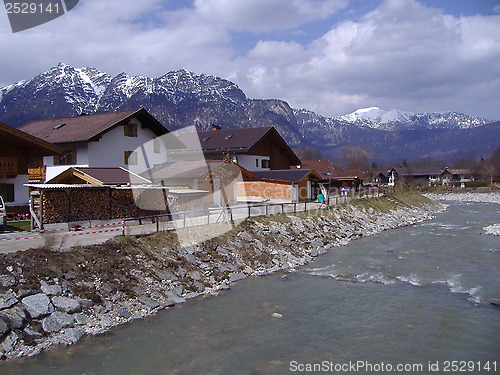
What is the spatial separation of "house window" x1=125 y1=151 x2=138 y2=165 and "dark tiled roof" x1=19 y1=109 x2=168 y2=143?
8.71ft

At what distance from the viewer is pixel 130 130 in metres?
33.5

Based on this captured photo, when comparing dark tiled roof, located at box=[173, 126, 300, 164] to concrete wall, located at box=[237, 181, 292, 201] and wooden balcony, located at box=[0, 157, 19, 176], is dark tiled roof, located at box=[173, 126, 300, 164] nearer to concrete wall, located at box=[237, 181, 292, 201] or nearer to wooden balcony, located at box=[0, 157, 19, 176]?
concrete wall, located at box=[237, 181, 292, 201]

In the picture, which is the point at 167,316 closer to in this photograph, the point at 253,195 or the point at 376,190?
the point at 253,195

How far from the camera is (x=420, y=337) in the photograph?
470 inches

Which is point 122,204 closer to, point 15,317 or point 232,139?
point 15,317

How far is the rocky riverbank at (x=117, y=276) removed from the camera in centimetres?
1182

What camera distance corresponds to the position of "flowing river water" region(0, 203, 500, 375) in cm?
1040

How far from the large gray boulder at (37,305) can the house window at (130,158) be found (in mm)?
21243

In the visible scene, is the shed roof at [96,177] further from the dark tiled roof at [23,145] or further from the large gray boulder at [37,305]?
the large gray boulder at [37,305]

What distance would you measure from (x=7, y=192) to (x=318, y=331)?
855 inches

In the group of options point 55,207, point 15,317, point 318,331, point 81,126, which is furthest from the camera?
point 81,126

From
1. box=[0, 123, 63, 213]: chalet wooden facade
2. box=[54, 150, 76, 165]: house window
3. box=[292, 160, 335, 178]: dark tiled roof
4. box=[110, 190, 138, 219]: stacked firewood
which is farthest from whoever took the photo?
box=[292, 160, 335, 178]: dark tiled roof

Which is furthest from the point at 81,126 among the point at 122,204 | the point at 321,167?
the point at 321,167

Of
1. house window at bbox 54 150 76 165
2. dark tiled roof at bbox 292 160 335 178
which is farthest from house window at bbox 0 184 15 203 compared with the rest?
dark tiled roof at bbox 292 160 335 178
